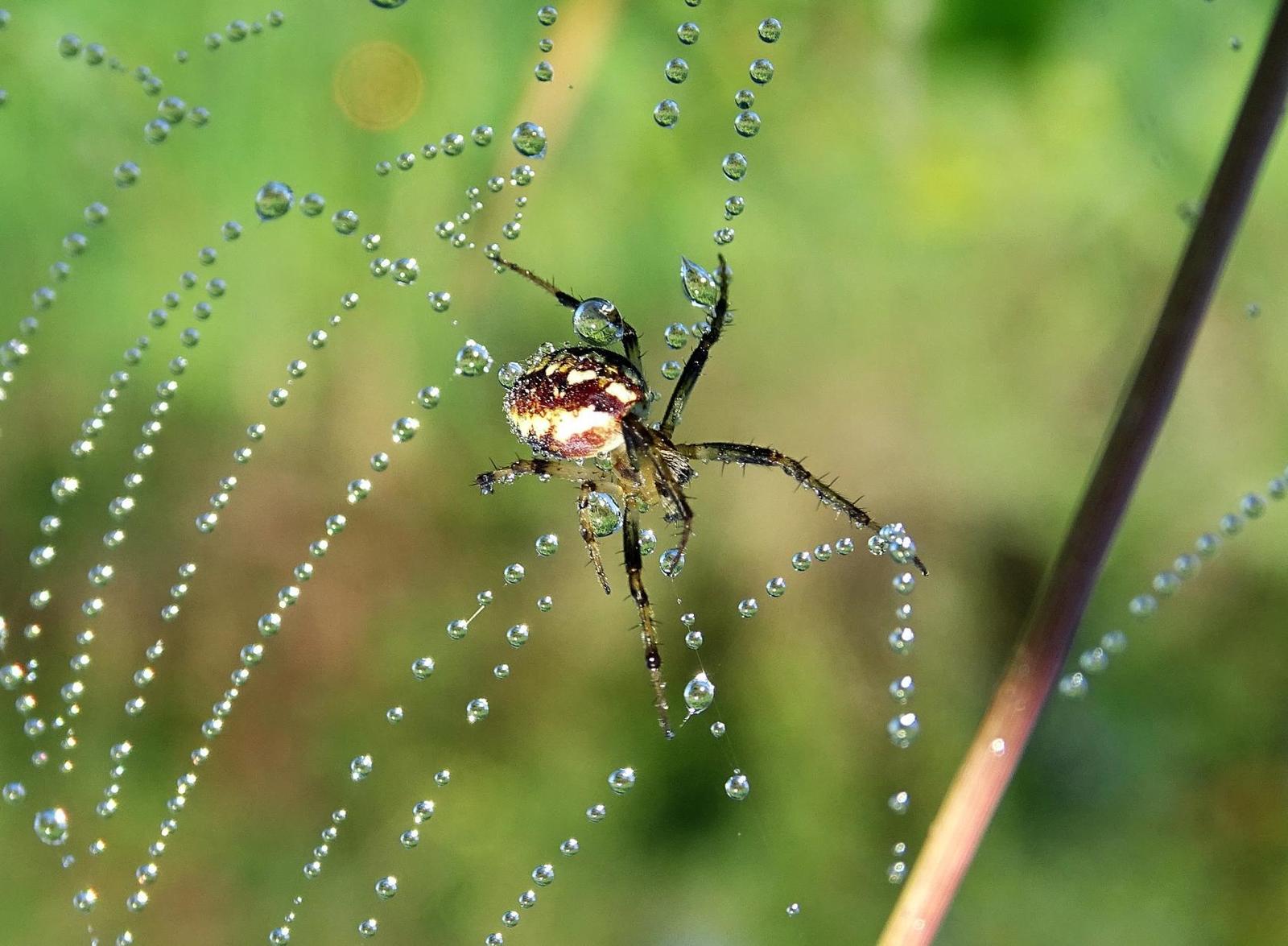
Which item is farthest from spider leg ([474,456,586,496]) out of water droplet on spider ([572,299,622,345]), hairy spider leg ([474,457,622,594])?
water droplet on spider ([572,299,622,345])

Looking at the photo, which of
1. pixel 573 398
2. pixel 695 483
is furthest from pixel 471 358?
pixel 695 483

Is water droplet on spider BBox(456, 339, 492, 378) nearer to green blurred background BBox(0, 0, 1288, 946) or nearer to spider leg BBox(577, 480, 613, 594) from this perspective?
spider leg BBox(577, 480, 613, 594)

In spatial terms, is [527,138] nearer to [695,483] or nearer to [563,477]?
[563,477]

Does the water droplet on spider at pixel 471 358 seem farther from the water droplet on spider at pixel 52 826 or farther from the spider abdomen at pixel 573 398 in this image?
the water droplet on spider at pixel 52 826

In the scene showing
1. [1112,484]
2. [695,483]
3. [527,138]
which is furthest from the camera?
[695,483]

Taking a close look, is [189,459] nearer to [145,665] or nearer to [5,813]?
[145,665]

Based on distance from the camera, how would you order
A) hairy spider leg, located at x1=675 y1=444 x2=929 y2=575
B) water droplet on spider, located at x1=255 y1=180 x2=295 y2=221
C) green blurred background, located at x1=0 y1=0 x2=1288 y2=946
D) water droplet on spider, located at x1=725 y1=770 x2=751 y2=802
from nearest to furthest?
1. water droplet on spider, located at x1=255 y1=180 x2=295 y2=221
2. hairy spider leg, located at x1=675 y1=444 x2=929 y2=575
3. water droplet on spider, located at x1=725 y1=770 x2=751 y2=802
4. green blurred background, located at x1=0 y1=0 x2=1288 y2=946
